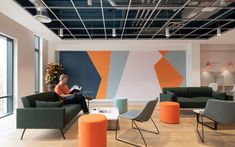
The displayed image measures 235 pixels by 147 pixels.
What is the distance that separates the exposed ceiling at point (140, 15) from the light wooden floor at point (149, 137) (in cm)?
290

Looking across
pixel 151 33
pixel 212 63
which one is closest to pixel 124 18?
pixel 151 33

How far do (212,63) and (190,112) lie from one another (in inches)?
142

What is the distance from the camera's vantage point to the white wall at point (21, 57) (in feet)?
16.7

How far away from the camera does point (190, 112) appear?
6035 mm

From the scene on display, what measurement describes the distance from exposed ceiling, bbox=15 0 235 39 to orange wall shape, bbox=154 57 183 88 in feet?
4.29

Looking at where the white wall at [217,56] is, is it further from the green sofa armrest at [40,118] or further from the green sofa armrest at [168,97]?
the green sofa armrest at [40,118]

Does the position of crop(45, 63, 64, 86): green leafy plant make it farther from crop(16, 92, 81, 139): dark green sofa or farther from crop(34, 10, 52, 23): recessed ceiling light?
crop(16, 92, 81, 139): dark green sofa

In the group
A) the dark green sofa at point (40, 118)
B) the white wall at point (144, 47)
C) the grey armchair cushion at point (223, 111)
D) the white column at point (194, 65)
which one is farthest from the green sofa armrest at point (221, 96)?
the dark green sofa at point (40, 118)

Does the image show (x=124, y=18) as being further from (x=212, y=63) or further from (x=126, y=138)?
(x=212, y=63)

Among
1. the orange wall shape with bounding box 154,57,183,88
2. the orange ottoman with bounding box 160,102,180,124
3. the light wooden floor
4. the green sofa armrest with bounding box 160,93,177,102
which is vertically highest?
the orange wall shape with bounding box 154,57,183,88

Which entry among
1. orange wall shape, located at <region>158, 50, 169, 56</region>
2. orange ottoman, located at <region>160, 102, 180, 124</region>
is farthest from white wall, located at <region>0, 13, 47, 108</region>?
orange wall shape, located at <region>158, 50, 169, 56</region>

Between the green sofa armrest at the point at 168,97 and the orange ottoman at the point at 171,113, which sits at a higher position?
the green sofa armrest at the point at 168,97

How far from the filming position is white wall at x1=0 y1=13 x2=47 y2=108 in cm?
509

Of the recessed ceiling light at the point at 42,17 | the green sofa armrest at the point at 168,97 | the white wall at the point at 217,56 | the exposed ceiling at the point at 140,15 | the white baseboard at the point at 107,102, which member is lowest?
the white baseboard at the point at 107,102
